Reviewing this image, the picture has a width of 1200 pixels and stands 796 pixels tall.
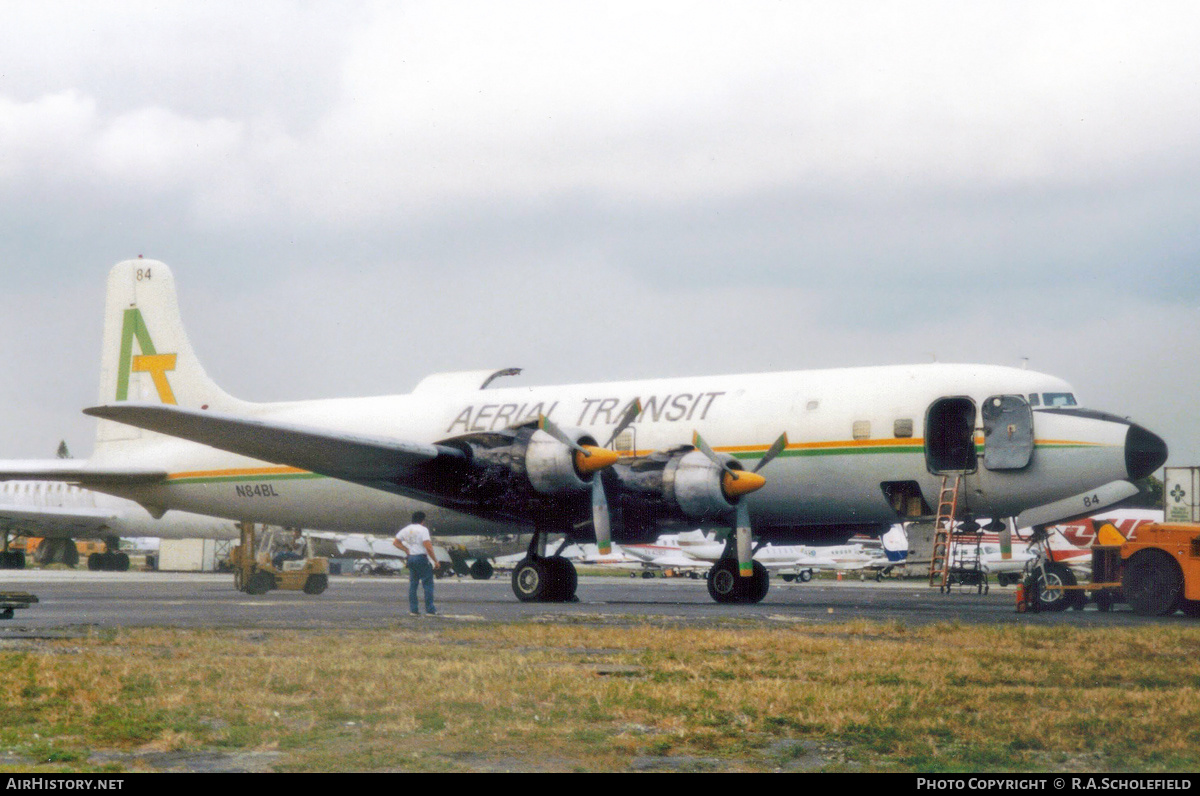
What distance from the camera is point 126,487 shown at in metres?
28.4

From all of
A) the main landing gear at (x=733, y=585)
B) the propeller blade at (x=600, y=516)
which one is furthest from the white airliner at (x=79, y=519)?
the propeller blade at (x=600, y=516)

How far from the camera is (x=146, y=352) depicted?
30.0 meters

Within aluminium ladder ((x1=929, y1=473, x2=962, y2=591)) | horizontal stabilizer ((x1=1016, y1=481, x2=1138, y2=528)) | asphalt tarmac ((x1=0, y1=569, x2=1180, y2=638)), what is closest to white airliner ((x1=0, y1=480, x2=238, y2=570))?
asphalt tarmac ((x1=0, y1=569, x2=1180, y2=638))

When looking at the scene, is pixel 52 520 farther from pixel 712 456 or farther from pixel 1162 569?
pixel 1162 569

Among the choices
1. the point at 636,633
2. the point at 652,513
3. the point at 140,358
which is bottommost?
the point at 636,633

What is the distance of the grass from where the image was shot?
6.83 meters

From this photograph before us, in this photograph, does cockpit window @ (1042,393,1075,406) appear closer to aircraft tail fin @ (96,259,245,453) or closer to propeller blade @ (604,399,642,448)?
propeller blade @ (604,399,642,448)

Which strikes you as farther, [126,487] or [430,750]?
[126,487]

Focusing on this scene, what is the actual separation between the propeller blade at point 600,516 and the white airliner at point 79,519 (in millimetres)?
32946

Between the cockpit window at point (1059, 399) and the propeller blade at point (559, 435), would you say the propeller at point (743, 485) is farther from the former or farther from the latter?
the cockpit window at point (1059, 399)

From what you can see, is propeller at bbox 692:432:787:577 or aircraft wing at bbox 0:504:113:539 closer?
propeller at bbox 692:432:787:577
